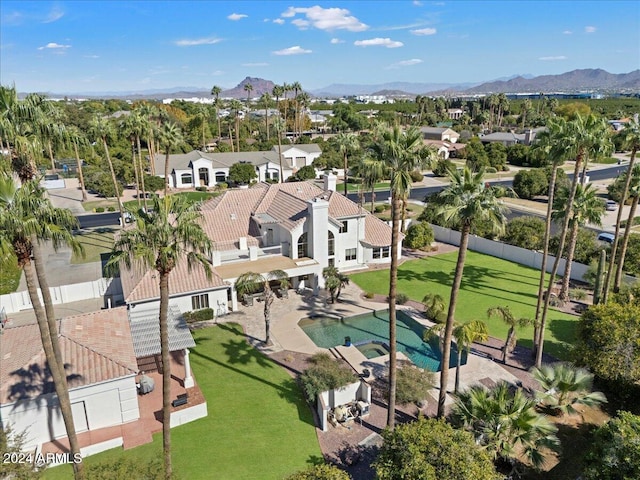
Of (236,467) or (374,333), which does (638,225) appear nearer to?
(374,333)

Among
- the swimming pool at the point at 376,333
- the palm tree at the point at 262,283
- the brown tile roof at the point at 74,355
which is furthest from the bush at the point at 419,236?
the brown tile roof at the point at 74,355

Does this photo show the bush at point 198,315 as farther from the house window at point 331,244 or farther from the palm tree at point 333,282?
the house window at point 331,244

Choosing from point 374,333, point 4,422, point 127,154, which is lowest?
point 374,333

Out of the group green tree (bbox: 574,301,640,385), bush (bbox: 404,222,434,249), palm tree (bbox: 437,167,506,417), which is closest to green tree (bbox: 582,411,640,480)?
green tree (bbox: 574,301,640,385)

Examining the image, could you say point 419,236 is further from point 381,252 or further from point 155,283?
point 155,283

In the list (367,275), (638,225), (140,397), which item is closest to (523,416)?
(140,397)

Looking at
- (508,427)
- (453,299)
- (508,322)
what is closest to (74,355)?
(453,299)

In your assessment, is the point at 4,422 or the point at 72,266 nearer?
the point at 4,422
